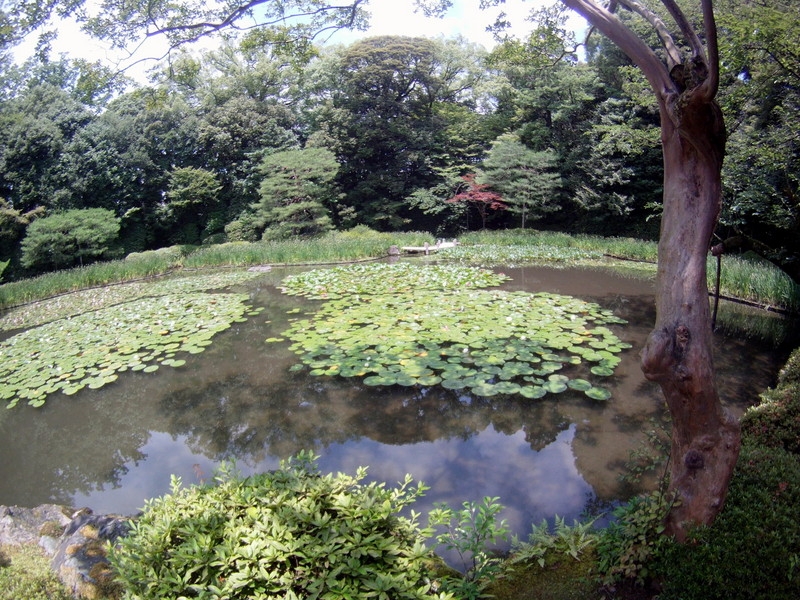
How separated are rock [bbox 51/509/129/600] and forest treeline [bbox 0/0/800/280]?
46.6ft

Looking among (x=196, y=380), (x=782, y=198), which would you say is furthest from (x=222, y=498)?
(x=782, y=198)

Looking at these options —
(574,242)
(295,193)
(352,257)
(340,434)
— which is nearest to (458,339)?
(340,434)

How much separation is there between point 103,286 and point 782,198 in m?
12.8

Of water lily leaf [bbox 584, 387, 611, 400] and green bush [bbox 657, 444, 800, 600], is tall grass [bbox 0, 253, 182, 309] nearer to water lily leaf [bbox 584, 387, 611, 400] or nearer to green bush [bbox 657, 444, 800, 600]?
water lily leaf [bbox 584, 387, 611, 400]

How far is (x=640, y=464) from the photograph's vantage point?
325 centimetres

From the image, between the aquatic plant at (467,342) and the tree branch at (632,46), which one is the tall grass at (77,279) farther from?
the tree branch at (632,46)

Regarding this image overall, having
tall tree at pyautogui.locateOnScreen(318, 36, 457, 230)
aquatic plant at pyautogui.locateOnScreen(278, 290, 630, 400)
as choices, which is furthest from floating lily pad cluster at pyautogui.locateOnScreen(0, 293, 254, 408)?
tall tree at pyautogui.locateOnScreen(318, 36, 457, 230)

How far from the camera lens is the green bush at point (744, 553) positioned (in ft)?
5.24

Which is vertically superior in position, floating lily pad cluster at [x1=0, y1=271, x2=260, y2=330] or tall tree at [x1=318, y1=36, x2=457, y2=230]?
tall tree at [x1=318, y1=36, x2=457, y2=230]

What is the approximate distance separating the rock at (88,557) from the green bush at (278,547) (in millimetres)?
311

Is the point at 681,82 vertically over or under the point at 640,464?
over

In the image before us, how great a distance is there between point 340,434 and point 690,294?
115 inches

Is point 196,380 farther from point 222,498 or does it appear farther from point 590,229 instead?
point 590,229

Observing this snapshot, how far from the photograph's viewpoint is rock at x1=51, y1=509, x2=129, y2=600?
1.97 meters
